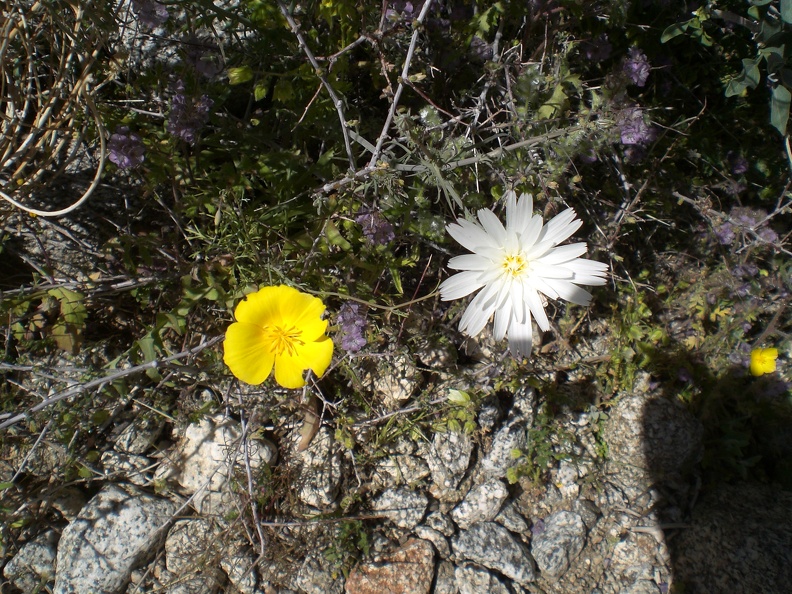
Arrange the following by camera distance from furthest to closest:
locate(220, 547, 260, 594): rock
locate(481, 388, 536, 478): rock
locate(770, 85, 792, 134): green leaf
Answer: locate(481, 388, 536, 478): rock
locate(220, 547, 260, 594): rock
locate(770, 85, 792, 134): green leaf

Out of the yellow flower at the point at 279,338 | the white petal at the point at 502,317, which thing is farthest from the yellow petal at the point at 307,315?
the white petal at the point at 502,317

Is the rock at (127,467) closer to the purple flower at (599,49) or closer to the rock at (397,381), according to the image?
the rock at (397,381)

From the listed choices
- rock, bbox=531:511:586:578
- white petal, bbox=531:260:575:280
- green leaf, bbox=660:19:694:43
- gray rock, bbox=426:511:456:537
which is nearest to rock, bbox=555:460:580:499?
rock, bbox=531:511:586:578

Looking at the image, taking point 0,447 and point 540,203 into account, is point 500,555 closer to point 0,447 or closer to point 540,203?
point 540,203

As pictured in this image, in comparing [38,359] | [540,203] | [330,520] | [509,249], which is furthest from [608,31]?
[38,359]

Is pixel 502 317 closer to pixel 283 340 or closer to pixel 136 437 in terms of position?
pixel 283 340

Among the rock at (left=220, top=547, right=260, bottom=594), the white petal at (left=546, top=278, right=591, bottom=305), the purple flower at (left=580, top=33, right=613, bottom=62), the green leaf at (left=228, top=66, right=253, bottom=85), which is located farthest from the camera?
the rock at (left=220, top=547, right=260, bottom=594)

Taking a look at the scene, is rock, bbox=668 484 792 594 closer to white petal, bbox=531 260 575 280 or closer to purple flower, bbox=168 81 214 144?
white petal, bbox=531 260 575 280
